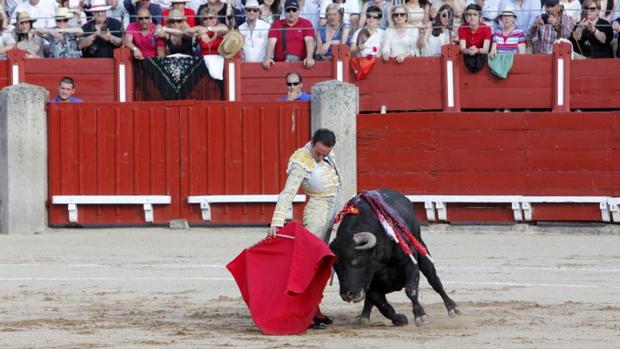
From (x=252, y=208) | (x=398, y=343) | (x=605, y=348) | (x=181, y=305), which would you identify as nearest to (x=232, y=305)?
(x=181, y=305)

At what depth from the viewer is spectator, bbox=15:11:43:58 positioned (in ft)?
52.9

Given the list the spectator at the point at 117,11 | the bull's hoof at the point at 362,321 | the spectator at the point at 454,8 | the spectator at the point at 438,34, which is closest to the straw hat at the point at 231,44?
the spectator at the point at 117,11

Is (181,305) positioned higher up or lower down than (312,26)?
lower down

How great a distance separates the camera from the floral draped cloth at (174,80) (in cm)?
1611

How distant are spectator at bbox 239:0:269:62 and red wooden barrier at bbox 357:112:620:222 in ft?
4.49

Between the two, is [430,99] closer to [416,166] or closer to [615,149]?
[416,166]

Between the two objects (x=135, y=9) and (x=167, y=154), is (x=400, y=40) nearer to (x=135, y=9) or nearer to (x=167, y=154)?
(x=167, y=154)

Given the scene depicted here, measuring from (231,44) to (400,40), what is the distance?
1818 millimetres

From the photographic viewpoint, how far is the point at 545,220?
51.5 feet

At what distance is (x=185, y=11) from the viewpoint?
51.9 ft

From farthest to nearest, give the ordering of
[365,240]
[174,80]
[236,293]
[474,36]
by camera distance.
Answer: [174,80] → [474,36] → [236,293] → [365,240]

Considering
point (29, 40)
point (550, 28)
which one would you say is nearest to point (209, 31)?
point (29, 40)

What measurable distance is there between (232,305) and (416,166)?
20.0ft

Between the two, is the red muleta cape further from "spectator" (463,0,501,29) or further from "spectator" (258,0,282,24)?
"spectator" (258,0,282,24)
